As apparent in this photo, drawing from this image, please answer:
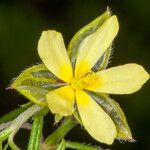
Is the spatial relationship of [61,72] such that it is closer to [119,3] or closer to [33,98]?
[33,98]

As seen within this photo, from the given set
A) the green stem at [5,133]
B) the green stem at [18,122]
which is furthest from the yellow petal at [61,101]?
the green stem at [5,133]

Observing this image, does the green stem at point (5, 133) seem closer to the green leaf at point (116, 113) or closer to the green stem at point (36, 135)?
the green stem at point (36, 135)

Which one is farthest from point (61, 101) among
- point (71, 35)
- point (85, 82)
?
point (71, 35)

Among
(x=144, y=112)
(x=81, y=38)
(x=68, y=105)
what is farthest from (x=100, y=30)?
(x=144, y=112)

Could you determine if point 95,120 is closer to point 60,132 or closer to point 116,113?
point 116,113

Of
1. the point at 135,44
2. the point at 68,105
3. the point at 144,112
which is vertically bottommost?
the point at 144,112

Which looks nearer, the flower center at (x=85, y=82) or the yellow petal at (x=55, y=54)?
the yellow petal at (x=55, y=54)
